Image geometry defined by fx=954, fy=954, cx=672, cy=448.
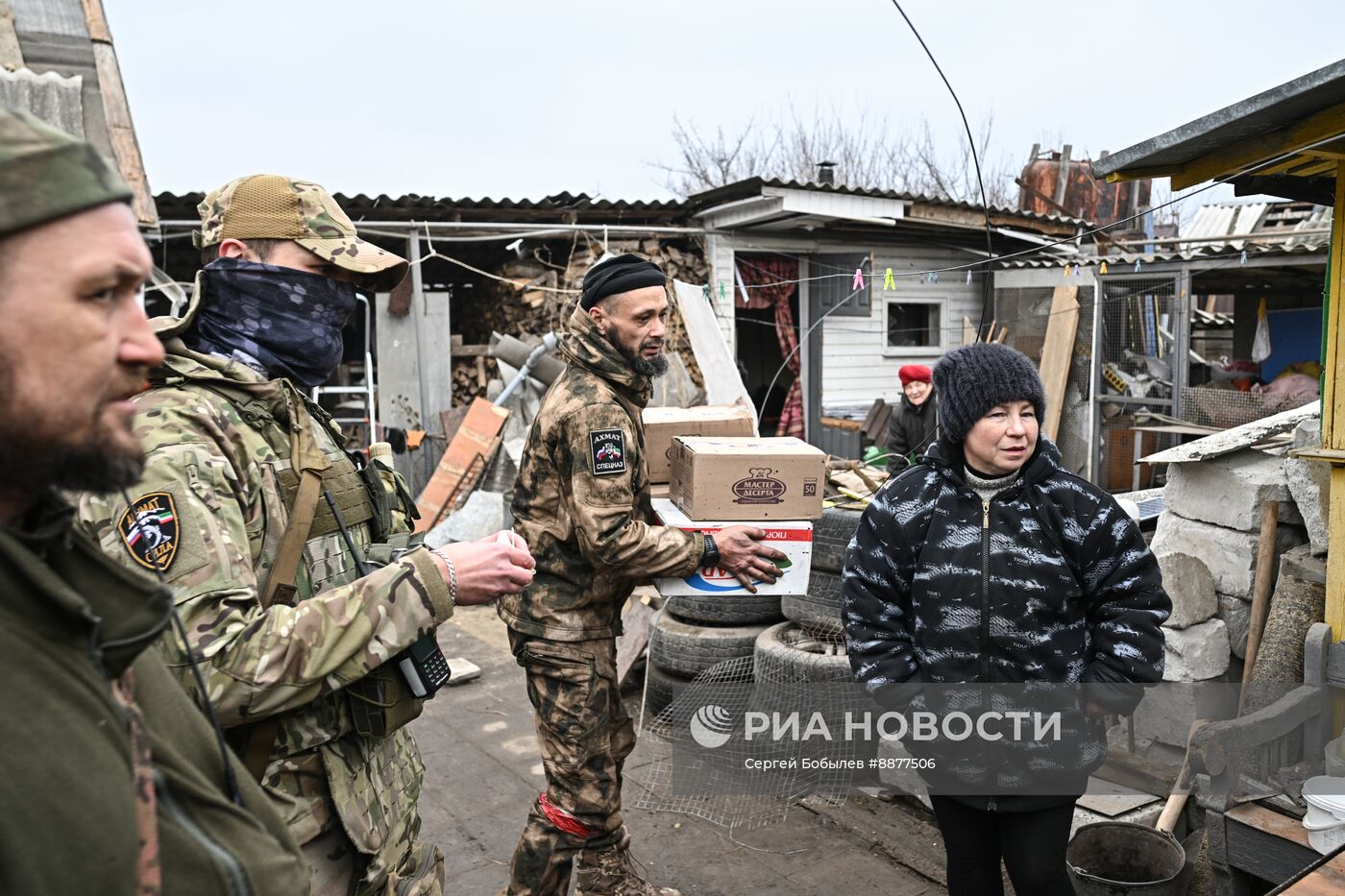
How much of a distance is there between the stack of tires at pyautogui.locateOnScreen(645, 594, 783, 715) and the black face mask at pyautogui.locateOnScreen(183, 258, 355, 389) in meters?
3.21

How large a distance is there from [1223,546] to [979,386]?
7.75 ft

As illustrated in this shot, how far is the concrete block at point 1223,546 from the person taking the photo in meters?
4.19

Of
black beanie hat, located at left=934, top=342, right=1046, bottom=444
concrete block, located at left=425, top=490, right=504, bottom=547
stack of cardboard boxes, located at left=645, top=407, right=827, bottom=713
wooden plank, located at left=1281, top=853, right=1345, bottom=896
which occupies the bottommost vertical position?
concrete block, located at left=425, top=490, right=504, bottom=547

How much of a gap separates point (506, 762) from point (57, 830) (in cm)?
427

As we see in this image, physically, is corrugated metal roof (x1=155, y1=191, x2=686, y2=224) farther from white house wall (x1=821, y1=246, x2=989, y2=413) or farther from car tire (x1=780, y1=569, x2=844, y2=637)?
car tire (x1=780, y1=569, x2=844, y2=637)

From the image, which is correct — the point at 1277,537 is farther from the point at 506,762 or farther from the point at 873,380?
the point at 873,380

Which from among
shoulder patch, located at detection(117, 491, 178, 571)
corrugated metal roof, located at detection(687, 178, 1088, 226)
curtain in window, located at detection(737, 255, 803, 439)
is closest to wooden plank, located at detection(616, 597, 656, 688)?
shoulder patch, located at detection(117, 491, 178, 571)

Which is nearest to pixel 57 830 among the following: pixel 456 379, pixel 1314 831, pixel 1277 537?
pixel 1314 831

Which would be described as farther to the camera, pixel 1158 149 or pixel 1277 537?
pixel 1277 537

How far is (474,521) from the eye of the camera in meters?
9.23

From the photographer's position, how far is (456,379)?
10.7 m

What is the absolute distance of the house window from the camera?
496 inches

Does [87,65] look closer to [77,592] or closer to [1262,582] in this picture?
[77,592]

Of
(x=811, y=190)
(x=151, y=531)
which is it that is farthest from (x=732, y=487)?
(x=811, y=190)
